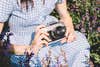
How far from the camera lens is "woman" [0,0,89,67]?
3.56 meters

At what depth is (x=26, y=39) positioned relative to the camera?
3.73 meters

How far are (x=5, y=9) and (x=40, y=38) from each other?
378 mm

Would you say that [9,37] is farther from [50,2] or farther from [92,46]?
[92,46]

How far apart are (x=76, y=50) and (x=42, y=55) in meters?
0.32

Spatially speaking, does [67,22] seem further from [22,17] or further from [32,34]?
[22,17]

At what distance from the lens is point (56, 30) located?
11.8 ft

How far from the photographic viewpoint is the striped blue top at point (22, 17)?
3566mm

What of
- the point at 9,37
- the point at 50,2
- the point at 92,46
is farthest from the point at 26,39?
the point at 92,46

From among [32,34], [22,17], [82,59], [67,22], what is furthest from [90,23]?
[22,17]

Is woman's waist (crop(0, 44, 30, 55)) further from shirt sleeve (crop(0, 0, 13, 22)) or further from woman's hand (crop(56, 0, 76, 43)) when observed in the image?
woman's hand (crop(56, 0, 76, 43))

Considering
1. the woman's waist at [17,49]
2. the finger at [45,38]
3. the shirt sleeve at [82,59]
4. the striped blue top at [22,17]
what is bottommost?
the shirt sleeve at [82,59]

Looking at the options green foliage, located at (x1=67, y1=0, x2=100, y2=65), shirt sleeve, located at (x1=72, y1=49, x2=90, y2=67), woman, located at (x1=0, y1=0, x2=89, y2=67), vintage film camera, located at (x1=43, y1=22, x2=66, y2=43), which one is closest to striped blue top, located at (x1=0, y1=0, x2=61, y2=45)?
woman, located at (x1=0, y1=0, x2=89, y2=67)

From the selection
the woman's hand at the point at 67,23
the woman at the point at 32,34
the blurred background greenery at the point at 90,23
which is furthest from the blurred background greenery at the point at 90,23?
the woman at the point at 32,34

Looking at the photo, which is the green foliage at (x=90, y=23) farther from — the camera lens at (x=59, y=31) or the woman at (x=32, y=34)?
the camera lens at (x=59, y=31)
